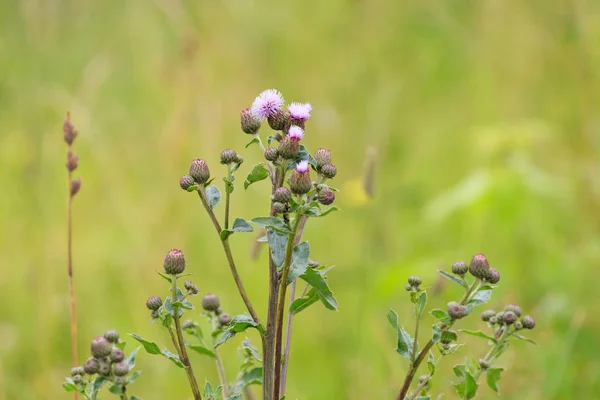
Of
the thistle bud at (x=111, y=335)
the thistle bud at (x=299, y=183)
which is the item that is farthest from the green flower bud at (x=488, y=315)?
the thistle bud at (x=111, y=335)

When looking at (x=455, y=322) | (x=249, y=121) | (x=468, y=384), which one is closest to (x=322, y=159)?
(x=249, y=121)

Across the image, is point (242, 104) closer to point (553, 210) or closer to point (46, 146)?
point (46, 146)

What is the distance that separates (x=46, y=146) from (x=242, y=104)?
4.61 feet

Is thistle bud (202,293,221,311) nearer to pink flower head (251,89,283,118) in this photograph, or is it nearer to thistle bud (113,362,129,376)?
thistle bud (113,362,129,376)

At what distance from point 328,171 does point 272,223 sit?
0.44ft

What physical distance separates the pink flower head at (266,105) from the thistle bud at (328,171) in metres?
0.14

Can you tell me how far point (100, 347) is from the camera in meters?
1.23

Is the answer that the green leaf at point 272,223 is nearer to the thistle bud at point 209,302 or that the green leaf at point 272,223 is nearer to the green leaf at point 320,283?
the green leaf at point 320,283

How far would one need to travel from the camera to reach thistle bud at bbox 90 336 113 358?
122cm

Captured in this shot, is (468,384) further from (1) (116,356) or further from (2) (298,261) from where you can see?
(1) (116,356)

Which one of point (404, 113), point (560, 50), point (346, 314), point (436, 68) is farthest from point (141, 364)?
point (560, 50)

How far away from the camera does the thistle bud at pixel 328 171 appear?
3.89ft

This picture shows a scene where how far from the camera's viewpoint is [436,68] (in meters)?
4.54

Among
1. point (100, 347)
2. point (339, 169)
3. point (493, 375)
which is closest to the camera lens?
point (100, 347)
